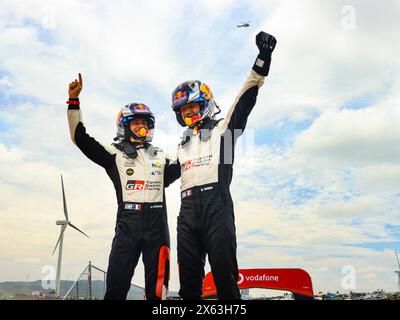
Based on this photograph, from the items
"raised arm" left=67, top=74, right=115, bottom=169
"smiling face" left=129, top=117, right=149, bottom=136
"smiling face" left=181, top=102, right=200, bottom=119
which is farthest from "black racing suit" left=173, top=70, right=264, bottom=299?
"raised arm" left=67, top=74, right=115, bottom=169

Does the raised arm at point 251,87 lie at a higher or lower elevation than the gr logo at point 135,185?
higher

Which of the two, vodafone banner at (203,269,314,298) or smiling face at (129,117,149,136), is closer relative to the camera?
smiling face at (129,117,149,136)

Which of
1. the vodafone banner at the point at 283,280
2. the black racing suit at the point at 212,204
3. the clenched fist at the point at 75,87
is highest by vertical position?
the clenched fist at the point at 75,87

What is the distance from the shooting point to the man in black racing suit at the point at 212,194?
4.96 metres

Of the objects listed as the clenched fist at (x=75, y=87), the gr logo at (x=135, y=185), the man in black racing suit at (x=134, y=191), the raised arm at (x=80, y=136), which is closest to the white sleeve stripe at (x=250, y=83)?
the man in black racing suit at (x=134, y=191)

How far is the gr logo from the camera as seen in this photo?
6.27 meters

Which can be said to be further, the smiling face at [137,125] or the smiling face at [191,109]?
the smiling face at [137,125]

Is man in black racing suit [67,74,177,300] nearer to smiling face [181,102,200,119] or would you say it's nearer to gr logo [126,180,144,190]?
gr logo [126,180,144,190]

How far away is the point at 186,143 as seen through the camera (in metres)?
6.05

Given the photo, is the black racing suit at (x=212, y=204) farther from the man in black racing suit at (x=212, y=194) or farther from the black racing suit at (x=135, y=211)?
the black racing suit at (x=135, y=211)

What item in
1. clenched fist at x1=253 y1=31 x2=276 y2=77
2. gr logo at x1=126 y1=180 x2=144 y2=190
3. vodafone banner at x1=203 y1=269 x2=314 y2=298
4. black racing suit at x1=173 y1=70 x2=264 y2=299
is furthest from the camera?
vodafone banner at x1=203 y1=269 x2=314 y2=298

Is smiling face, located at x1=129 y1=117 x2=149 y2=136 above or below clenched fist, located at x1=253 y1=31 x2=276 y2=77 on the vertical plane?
below
